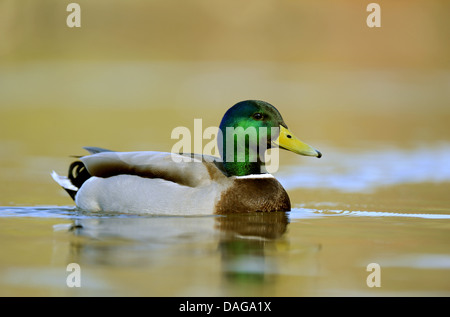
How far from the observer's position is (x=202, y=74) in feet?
73.9

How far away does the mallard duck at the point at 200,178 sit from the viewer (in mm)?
7973

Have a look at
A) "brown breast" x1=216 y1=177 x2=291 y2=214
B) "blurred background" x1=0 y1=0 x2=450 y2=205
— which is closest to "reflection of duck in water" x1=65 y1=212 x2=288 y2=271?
"brown breast" x1=216 y1=177 x2=291 y2=214

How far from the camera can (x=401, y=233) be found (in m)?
7.42

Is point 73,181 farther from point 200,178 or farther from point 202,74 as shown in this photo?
point 202,74

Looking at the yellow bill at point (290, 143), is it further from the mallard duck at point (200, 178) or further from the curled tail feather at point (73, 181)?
the curled tail feather at point (73, 181)

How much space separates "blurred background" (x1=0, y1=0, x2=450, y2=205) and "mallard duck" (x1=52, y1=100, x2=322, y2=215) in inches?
36.1

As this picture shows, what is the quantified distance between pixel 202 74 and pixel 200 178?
14.7 meters

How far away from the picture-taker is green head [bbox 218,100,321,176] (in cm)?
823

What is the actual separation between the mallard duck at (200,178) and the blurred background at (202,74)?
0.92 m

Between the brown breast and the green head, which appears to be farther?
the green head

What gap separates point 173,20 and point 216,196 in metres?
20.8

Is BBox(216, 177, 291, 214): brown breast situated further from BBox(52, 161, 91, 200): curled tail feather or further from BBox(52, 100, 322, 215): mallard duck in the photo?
BBox(52, 161, 91, 200): curled tail feather

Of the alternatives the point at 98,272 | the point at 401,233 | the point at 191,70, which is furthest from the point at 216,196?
the point at 191,70
